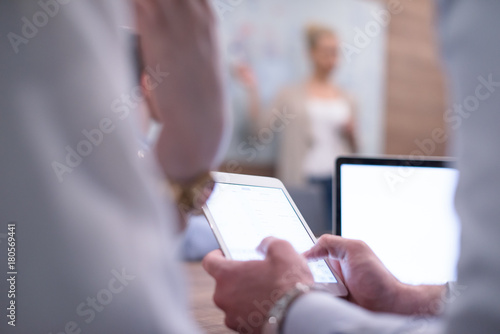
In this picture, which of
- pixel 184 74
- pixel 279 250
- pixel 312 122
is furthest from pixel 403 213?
pixel 312 122

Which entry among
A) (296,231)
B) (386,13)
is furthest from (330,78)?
(296,231)

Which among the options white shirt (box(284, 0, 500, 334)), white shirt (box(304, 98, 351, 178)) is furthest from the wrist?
white shirt (box(304, 98, 351, 178))

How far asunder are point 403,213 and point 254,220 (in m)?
0.35

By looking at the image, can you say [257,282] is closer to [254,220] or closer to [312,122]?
[254,220]

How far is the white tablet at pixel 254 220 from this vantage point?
652mm

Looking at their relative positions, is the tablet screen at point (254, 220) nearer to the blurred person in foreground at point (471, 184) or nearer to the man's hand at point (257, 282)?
the man's hand at point (257, 282)

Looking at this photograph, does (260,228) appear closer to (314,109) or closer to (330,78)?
(314,109)

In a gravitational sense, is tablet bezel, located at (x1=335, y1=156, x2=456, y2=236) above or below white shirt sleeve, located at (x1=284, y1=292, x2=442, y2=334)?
above

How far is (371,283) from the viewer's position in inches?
25.8

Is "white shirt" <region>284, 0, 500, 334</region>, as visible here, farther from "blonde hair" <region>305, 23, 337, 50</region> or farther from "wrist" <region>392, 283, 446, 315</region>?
"blonde hair" <region>305, 23, 337, 50</region>

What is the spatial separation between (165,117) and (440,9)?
0.26 meters

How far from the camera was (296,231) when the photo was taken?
0.76 metres

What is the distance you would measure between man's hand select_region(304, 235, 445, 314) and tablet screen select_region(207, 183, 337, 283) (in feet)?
0.13

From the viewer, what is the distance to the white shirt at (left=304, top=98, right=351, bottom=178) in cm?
308
